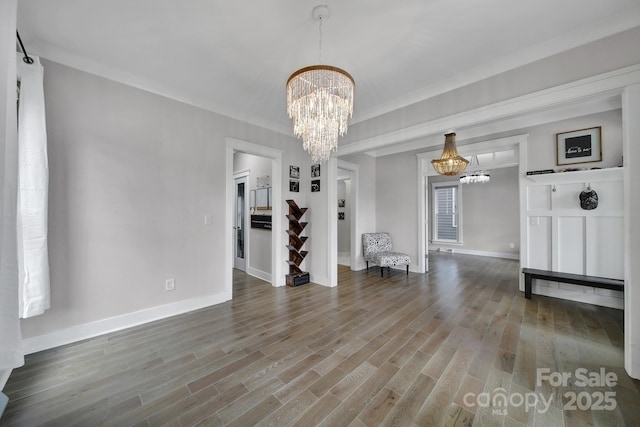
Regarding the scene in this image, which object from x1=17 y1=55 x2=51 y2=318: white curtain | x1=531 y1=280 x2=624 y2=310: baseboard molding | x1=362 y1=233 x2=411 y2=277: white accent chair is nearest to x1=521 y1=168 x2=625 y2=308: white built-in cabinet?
x1=531 y1=280 x2=624 y2=310: baseboard molding

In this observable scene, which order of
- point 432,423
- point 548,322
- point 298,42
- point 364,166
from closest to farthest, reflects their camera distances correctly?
point 432,423 → point 298,42 → point 548,322 → point 364,166

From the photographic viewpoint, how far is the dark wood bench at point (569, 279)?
2789 mm

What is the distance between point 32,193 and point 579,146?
6.00 meters

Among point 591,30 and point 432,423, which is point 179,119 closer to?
point 432,423

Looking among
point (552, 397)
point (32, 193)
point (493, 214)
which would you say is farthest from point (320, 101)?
point (493, 214)

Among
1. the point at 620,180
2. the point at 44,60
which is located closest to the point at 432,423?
the point at 620,180

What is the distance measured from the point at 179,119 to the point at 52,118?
1.05 metres

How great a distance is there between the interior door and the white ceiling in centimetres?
248

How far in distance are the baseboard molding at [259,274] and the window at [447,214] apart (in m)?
6.01

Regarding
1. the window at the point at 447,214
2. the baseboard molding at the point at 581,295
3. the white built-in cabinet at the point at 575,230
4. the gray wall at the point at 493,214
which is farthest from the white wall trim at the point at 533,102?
the window at the point at 447,214

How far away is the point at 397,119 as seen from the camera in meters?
3.04

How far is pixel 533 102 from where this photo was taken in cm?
210

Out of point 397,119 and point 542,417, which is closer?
point 542,417

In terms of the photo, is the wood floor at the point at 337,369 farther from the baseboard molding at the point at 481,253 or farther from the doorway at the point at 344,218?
the baseboard molding at the point at 481,253
